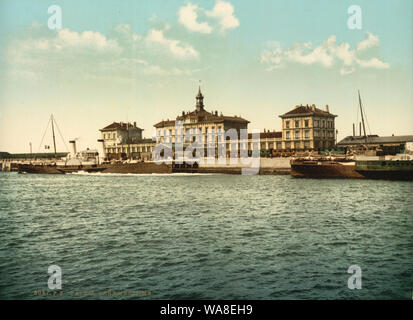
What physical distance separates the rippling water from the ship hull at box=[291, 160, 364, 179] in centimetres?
3241

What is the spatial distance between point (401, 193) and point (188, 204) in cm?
2113

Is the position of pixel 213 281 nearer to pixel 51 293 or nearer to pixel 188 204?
pixel 51 293

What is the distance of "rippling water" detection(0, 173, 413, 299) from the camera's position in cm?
1483

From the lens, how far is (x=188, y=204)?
117 feet

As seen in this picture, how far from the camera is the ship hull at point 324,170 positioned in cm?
6738

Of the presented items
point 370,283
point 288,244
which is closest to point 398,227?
point 288,244

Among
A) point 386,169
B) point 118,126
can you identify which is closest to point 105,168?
point 118,126

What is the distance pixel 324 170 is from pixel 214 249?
53.1m

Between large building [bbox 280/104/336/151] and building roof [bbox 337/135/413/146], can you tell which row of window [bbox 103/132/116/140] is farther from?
building roof [bbox 337/135/413/146]

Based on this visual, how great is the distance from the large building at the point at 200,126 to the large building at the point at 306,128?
51.7ft

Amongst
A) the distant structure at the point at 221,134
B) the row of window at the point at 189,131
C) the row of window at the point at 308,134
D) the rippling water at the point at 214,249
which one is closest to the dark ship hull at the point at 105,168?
the distant structure at the point at 221,134

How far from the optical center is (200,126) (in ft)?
403

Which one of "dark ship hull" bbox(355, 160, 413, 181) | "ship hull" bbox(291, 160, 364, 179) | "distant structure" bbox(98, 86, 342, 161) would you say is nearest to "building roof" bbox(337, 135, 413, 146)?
"distant structure" bbox(98, 86, 342, 161)

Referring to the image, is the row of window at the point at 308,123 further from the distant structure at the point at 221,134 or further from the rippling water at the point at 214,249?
the rippling water at the point at 214,249
